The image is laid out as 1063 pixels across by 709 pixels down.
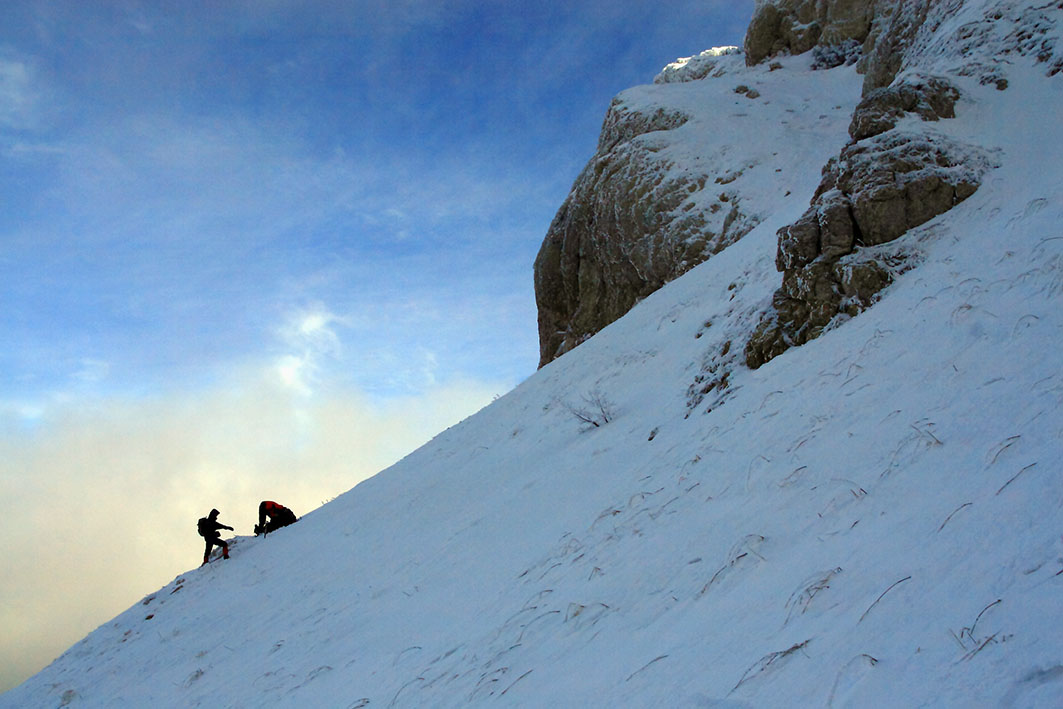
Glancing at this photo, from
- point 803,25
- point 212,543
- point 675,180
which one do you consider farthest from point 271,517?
point 803,25

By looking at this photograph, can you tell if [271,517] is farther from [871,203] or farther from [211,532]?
[871,203]

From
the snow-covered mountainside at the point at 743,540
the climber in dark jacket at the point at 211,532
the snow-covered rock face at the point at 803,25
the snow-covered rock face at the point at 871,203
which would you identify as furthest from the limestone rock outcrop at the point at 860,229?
the snow-covered rock face at the point at 803,25

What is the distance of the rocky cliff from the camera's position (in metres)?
8.13

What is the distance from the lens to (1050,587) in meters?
2.07

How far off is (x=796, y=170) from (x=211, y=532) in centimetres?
2293

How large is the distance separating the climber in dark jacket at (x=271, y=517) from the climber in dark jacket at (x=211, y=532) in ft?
4.12

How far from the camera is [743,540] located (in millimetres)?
3693

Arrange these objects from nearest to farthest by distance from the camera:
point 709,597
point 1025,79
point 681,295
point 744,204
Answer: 1. point 709,597
2. point 1025,79
3. point 681,295
4. point 744,204

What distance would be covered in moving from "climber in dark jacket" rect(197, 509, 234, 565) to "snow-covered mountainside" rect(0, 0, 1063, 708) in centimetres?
92

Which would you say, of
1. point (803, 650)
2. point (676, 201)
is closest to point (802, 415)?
point (803, 650)

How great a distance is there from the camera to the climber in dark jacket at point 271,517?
14414mm

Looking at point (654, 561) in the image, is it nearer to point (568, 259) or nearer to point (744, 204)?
point (744, 204)

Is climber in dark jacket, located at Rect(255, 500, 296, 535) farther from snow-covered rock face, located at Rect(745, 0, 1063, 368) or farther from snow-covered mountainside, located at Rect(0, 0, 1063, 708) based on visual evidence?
snow-covered rock face, located at Rect(745, 0, 1063, 368)

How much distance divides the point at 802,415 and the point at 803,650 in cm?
324
